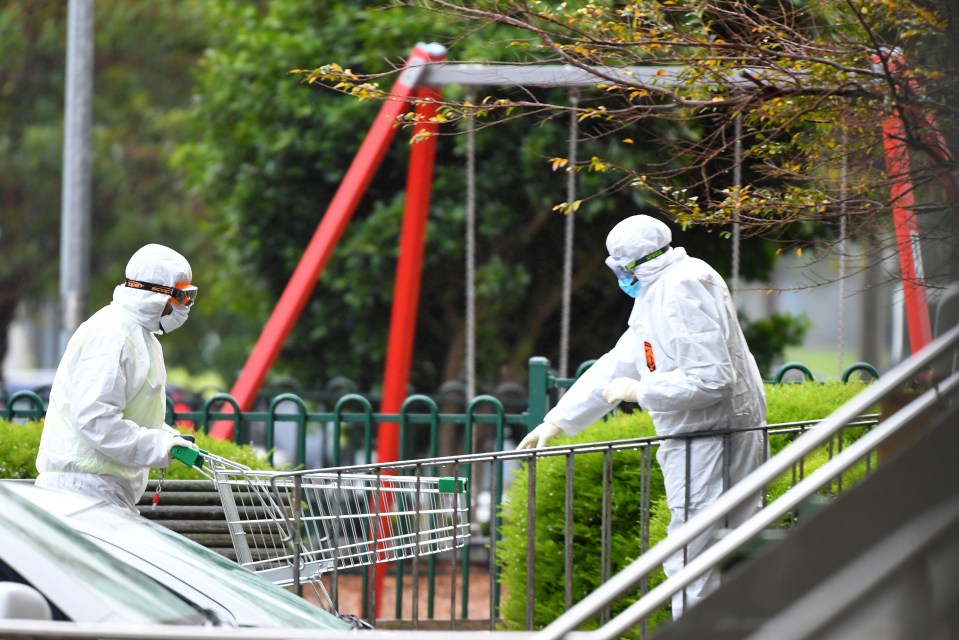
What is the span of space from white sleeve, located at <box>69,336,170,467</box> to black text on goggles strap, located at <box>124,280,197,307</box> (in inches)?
10.4

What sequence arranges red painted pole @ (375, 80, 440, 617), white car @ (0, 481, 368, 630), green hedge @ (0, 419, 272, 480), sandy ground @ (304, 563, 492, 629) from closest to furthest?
white car @ (0, 481, 368, 630) → green hedge @ (0, 419, 272, 480) → red painted pole @ (375, 80, 440, 617) → sandy ground @ (304, 563, 492, 629)

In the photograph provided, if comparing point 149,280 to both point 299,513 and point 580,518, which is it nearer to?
point 299,513

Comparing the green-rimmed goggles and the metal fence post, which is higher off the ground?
the green-rimmed goggles

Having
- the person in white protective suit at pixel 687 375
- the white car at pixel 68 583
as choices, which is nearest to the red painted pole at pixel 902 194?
the person in white protective suit at pixel 687 375

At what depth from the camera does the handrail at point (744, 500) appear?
2598mm

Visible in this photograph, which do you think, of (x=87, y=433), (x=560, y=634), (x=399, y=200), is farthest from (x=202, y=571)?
(x=399, y=200)

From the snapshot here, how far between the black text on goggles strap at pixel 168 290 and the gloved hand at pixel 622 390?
68.4 inches

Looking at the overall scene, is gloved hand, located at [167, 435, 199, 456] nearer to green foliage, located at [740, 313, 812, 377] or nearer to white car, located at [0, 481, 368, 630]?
white car, located at [0, 481, 368, 630]

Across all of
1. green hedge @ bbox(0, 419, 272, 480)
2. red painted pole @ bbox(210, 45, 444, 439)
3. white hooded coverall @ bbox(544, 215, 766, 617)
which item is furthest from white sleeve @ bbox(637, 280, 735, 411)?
red painted pole @ bbox(210, 45, 444, 439)

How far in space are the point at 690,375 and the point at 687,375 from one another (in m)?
0.01

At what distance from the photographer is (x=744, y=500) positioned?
267 cm

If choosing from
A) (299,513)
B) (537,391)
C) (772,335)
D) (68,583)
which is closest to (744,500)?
(68,583)

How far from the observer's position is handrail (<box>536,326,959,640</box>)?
260 centimetres

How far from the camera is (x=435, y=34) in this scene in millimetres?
11625
